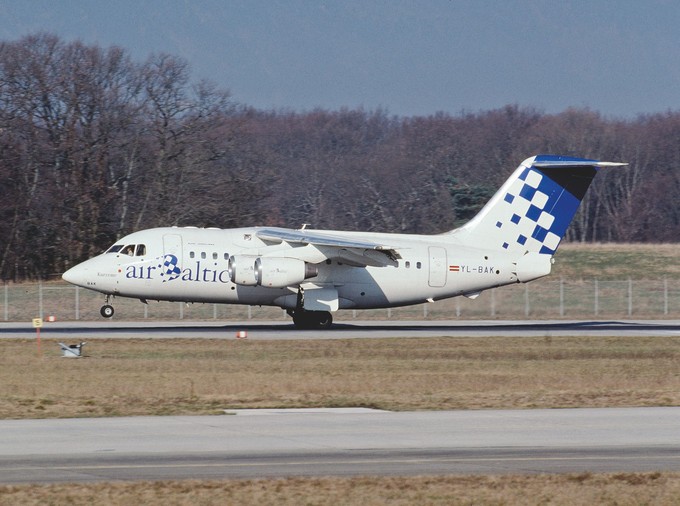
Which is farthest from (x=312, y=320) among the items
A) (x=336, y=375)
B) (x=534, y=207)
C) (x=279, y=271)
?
(x=336, y=375)

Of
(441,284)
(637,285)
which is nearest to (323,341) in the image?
(441,284)

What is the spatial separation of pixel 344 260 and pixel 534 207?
7.69 m

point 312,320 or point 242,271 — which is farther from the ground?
point 242,271

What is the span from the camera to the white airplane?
121ft

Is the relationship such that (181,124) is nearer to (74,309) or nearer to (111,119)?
(111,119)

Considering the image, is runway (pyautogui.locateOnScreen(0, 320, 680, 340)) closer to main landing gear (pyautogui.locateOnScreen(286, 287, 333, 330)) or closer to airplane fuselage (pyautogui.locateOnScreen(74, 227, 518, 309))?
main landing gear (pyautogui.locateOnScreen(286, 287, 333, 330))

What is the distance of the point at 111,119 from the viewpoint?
68.9 metres

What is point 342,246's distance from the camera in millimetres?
36438

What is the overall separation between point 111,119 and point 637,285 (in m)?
33.5

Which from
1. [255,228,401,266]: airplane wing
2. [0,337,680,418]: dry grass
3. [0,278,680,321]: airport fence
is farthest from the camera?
[0,278,680,321]: airport fence

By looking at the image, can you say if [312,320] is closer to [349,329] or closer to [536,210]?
[349,329]

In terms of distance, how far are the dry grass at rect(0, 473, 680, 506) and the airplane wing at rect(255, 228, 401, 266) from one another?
23.6 meters

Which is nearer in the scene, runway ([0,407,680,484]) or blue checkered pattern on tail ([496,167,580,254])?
runway ([0,407,680,484])

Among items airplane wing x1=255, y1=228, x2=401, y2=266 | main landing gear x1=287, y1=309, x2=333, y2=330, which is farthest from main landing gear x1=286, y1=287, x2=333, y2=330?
airplane wing x1=255, y1=228, x2=401, y2=266
